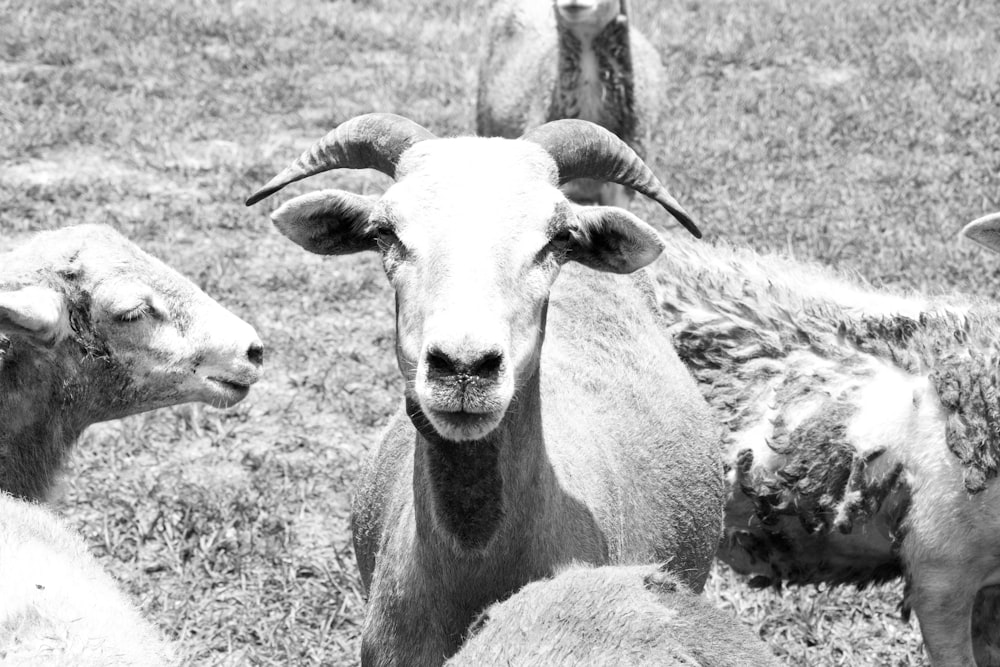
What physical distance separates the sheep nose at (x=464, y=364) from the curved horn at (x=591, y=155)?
3.65ft

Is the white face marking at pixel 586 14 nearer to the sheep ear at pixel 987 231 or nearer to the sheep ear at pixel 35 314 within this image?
the sheep ear at pixel 987 231

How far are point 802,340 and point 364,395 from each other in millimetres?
2997

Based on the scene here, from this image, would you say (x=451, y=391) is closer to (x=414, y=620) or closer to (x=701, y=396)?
(x=414, y=620)

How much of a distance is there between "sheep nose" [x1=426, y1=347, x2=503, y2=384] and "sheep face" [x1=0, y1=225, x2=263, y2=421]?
1.82m

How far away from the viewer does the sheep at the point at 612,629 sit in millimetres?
2746

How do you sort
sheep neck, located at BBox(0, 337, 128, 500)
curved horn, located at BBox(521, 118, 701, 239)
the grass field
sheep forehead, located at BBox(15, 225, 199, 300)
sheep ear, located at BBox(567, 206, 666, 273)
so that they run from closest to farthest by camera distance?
sheep ear, located at BBox(567, 206, 666, 273) → curved horn, located at BBox(521, 118, 701, 239) → sheep neck, located at BBox(0, 337, 128, 500) → sheep forehead, located at BBox(15, 225, 199, 300) → the grass field

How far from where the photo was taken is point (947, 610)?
190 inches

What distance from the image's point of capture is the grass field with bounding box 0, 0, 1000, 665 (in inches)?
239

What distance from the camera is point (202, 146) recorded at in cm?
1097

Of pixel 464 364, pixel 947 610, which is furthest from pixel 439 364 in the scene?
pixel 947 610

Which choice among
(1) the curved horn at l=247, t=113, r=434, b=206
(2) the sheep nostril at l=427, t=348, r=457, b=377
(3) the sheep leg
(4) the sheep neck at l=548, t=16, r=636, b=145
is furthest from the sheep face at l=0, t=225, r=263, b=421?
(4) the sheep neck at l=548, t=16, r=636, b=145

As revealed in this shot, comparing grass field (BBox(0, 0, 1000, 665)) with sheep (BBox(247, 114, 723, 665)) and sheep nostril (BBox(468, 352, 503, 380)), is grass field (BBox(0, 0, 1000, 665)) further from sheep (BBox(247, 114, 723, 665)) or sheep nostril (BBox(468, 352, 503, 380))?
sheep nostril (BBox(468, 352, 503, 380))

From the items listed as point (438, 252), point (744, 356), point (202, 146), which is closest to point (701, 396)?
point (744, 356)

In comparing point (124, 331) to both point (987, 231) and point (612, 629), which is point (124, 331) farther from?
point (987, 231)
